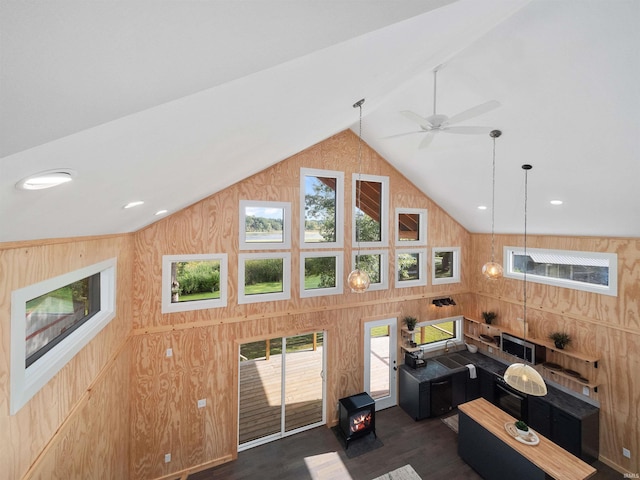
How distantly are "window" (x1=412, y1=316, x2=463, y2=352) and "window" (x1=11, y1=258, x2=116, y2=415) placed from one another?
20.5 feet

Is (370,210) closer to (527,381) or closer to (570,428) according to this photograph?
(527,381)

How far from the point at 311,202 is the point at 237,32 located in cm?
497

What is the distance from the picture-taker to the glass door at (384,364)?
640 centimetres

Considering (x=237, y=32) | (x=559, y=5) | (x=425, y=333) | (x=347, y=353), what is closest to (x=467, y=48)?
(x=559, y=5)

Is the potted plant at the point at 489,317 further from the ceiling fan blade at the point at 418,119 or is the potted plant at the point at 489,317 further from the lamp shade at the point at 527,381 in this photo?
the ceiling fan blade at the point at 418,119

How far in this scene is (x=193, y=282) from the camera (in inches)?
192

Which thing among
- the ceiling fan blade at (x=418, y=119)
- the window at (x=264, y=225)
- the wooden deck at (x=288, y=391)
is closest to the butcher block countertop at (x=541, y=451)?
the wooden deck at (x=288, y=391)

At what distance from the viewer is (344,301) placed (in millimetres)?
5984

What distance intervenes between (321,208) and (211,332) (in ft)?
10.6

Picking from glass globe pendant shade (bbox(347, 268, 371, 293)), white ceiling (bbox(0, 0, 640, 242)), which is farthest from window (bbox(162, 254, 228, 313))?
glass globe pendant shade (bbox(347, 268, 371, 293))

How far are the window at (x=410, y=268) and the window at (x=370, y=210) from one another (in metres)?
0.69

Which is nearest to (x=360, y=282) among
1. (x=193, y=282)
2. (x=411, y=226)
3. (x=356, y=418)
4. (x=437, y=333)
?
(x=193, y=282)

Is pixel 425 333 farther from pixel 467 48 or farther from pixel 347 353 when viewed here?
pixel 467 48

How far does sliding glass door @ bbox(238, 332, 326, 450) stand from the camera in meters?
5.53
